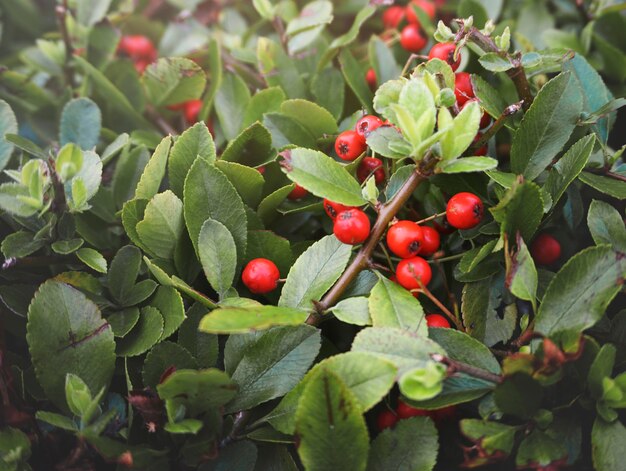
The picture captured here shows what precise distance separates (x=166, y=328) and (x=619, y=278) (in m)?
0.56

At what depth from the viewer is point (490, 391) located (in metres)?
0.79

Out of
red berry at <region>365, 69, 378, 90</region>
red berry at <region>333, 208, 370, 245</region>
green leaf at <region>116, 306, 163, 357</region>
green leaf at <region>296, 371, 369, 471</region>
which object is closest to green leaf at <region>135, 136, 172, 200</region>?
green leaf at <region>116, 306, 163, 357</region>

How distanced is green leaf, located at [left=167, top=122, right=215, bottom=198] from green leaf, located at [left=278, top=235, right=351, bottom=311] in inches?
8.0

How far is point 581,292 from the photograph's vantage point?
77 centimetres

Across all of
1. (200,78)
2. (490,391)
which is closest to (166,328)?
(490,391)

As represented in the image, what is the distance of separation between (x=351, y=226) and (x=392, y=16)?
833 mm

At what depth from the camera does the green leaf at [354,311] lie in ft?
2.67

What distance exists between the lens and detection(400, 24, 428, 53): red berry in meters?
1.33

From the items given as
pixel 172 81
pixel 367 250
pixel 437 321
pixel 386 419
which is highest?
pixel 172 81

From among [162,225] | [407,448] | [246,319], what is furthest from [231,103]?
[407,448]

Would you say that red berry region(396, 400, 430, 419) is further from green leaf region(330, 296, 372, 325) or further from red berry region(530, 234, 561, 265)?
red berry region(530, 234, 561, 265)

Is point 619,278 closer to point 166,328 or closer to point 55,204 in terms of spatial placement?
point 166,328

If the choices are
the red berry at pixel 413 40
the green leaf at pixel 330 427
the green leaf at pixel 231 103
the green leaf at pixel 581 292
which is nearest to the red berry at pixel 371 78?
the red berry at pixel 413 40

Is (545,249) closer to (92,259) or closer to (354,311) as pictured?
(354,311)
